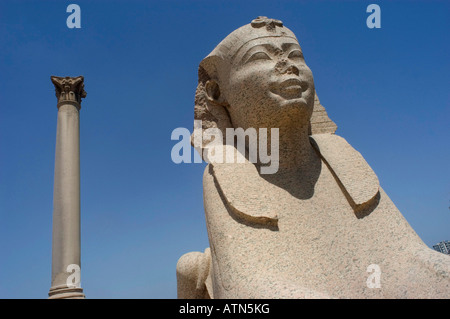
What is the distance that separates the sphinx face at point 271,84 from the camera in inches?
168

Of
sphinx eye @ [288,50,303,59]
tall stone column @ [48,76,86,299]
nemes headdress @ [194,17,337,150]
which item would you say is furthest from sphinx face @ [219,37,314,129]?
tall stone column @ [48,76,86,299]

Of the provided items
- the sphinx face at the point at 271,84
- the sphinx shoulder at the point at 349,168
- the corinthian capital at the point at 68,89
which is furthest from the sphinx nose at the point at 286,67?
the corinthian capital at the point at 68,89

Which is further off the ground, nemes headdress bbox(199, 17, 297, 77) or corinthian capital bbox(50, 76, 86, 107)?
corinthian capital bbox(50, 76, 86, 107)

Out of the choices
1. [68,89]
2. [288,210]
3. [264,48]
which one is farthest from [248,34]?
[68,89]

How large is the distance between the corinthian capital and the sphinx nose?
1128 cm

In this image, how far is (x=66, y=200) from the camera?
12.3m

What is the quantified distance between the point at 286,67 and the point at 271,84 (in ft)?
0.82

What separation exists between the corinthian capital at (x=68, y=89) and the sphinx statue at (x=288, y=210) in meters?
10.3

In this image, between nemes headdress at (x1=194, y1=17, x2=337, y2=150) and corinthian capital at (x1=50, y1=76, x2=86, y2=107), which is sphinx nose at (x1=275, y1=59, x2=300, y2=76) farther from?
corinthian capital at (x1=50, y1=76, x2=86, y2=107)

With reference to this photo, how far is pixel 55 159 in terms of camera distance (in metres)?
12.9

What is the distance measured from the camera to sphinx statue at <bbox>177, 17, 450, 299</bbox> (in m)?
3.48
